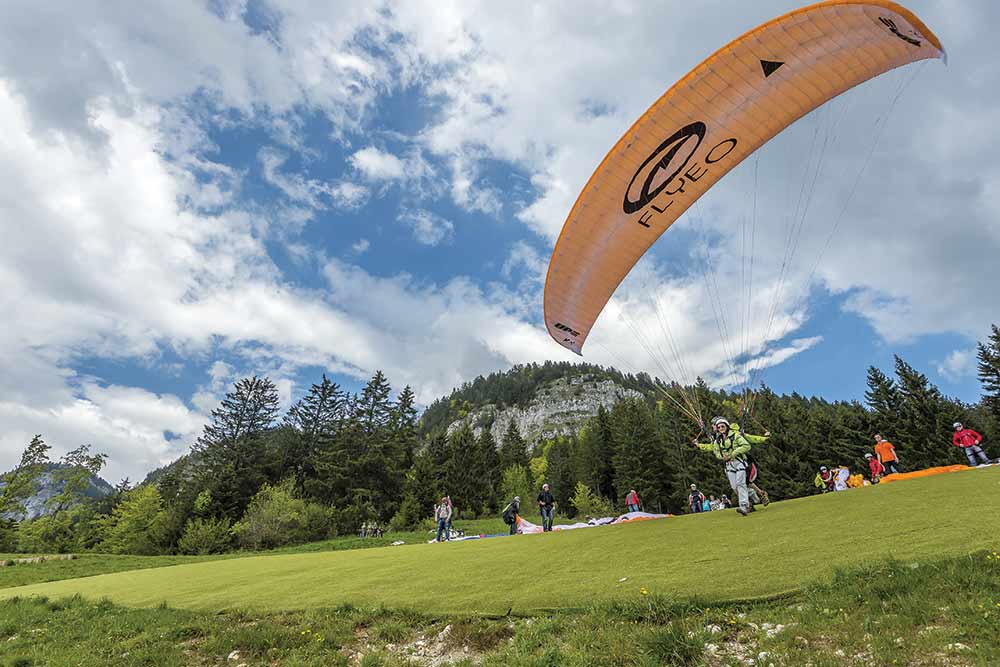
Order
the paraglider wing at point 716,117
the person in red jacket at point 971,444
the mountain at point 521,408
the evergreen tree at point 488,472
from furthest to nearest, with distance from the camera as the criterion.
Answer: the mountain at point 521,408 < the evergreen tree at point 488,472 < the person in red jacket at point 971,444 < the paraglider wing at point 716,117

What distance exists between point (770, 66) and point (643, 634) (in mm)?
9934

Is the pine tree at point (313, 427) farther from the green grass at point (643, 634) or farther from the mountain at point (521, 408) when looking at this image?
the mountain at point (521, 408)

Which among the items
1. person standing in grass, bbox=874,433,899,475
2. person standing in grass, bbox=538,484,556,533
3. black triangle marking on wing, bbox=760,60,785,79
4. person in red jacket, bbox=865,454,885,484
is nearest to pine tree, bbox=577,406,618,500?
person standing in grass, bbox=538,484,556,533

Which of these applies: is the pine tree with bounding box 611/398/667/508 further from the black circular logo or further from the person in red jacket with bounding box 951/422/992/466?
the black circular logo

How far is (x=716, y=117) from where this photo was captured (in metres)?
9.95

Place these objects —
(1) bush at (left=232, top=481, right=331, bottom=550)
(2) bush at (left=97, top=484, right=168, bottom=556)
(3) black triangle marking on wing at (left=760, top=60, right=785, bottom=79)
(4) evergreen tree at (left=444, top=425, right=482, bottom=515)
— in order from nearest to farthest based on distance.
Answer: (3) black triangle marking on wing at (left=760, top=60, right=785, bottom=79) < (1) bush at (left=232, top=481, right=331, bottom=550) < (2) bush at (left=97, top=484, right=168, bottom=556) < (4) evergreen tree at (left=444, top=425, right=482, bottom=515)

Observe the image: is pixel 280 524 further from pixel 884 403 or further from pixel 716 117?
pixel 884 403

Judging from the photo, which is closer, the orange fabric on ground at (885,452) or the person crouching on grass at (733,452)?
the person crouching on grass at (733,452)

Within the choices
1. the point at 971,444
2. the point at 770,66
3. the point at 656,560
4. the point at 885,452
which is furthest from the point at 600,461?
the point at 656,560

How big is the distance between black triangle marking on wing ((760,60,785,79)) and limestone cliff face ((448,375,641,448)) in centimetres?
15877

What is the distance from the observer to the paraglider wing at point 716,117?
8547 millimetres

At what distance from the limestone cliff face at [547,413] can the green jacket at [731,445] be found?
157 metres

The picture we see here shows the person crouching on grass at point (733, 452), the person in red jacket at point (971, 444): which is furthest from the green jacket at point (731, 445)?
the person in red jacket at point (971, 444)

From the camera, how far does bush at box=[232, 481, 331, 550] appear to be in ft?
110
